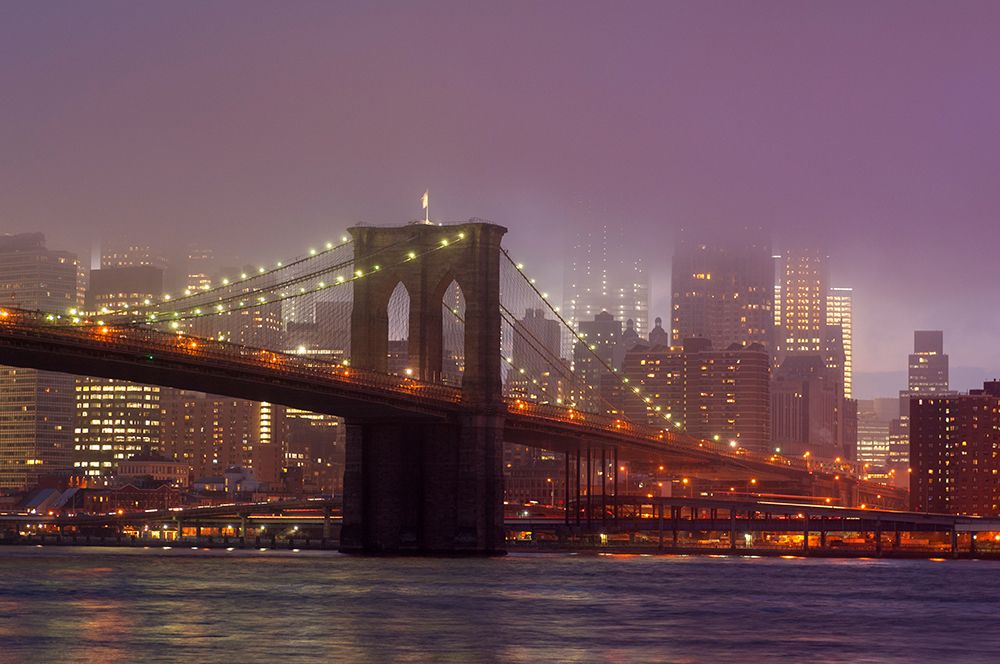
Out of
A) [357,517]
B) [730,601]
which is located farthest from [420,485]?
[730,601]

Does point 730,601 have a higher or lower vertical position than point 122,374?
lower

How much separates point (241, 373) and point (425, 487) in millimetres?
19371

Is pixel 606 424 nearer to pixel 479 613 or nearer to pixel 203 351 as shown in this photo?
pixel 203 351

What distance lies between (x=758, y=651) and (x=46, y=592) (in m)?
32.4

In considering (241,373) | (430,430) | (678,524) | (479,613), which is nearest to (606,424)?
(430,430)

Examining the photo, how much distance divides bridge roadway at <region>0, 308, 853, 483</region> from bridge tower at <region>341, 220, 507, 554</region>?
215 cm

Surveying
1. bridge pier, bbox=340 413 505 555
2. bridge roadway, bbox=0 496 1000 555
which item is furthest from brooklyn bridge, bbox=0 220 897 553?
bridge roadway, bbox=0 496 1000 555

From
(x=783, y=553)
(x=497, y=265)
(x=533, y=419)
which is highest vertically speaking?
(x=497, y=265)

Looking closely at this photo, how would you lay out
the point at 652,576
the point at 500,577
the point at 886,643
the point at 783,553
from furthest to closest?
the point at 783,553
the point at 652,576
the point at 500,577
the point at 886,643

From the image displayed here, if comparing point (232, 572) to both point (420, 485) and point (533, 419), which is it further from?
point (533, 419)

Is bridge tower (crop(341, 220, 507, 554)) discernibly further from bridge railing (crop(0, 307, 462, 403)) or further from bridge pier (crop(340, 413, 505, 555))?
bridge railing (crop(0, 307, 462, 403))

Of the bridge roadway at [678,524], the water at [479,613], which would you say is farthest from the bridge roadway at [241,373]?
the bridge roadway at [678,524]

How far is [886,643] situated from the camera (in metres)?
56.0

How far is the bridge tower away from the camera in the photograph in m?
114
